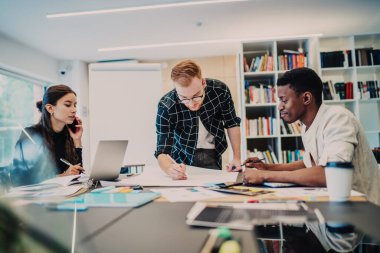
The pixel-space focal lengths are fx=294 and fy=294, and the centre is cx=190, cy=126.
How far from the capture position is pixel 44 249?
276 millimetres

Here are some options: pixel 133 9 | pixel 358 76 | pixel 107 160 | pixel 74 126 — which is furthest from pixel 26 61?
pixel 358 76

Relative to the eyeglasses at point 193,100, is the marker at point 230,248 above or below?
below

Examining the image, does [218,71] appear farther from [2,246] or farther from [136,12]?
[2,246]

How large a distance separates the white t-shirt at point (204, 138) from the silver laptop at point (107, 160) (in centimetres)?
62

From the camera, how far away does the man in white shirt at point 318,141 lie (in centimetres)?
112

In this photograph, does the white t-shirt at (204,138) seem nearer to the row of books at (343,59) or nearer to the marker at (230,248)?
the marker at (230,248)

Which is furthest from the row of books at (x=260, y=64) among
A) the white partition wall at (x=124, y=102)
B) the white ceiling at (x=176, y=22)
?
the white partition wall at (x=124, y=102)

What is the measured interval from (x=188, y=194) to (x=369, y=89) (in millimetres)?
4324

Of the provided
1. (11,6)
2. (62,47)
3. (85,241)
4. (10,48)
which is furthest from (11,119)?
(85,241)

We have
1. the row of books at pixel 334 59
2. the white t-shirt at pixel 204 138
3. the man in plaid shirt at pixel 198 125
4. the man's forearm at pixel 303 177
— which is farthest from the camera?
the row of books at pixel 334 59

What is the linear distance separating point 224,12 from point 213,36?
88 centimetres

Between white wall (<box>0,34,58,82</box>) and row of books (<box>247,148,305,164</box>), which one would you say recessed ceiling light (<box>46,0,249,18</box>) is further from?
row of books (<box>247,148,305,164</box>)

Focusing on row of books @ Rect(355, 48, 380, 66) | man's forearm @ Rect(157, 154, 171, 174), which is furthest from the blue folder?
row of books @ Rect(355, 48, 380, 66)

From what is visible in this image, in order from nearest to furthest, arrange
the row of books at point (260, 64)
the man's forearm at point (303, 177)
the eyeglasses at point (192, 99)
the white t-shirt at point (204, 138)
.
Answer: the man's forearm at point (303, 177) < the eyeglasses at point (192, 99) < the white t-shirt at point (204, 138) < the row of books at point (260, 64)
